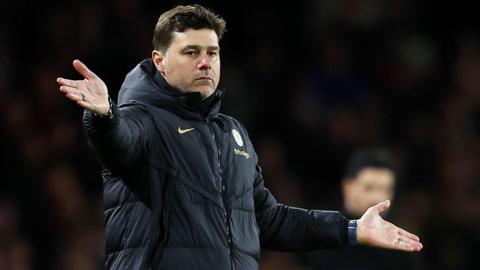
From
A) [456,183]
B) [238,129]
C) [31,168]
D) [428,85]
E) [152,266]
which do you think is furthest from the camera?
[428,85]

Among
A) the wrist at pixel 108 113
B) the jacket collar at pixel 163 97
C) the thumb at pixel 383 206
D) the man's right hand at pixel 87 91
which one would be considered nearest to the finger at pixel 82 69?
the man's right hand at pixel 87 91

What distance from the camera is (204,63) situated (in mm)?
4461

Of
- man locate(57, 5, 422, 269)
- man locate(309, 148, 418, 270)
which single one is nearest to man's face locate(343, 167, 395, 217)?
man locate(309, 148, 418, 270)

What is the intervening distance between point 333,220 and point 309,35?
17.9ft

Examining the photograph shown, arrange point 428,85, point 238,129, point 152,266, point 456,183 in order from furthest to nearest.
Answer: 1. point 428,85
2. point 456,183
3. point 238,129
4. point 152,266

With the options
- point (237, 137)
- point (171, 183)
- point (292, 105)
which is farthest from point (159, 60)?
point (292, 105)

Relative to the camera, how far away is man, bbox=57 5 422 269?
411cm

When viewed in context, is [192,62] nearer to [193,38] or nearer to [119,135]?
[193,38]

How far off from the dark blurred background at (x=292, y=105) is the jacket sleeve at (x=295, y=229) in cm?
300

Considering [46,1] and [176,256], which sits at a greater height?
[46,1]

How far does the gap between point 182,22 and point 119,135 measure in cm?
70

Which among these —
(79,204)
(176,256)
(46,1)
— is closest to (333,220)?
(176,256)

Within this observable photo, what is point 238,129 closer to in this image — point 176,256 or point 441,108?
point 176,256

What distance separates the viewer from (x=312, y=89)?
9672 millimetres
